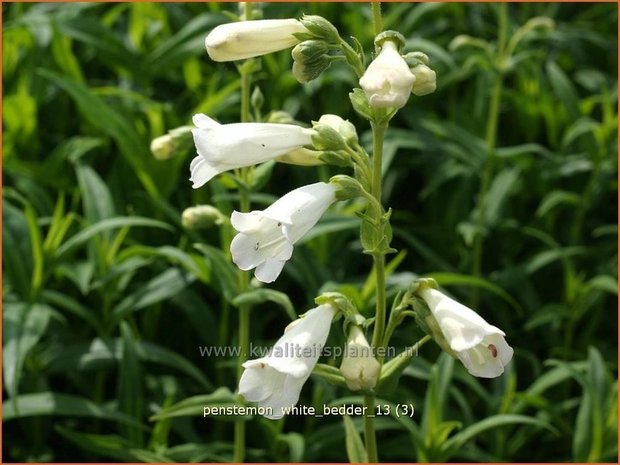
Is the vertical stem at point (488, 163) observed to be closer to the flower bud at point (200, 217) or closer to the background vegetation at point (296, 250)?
the background vegetation at point (296, 250)

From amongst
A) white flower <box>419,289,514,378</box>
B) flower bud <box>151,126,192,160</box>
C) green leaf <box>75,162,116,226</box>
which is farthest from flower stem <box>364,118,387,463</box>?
green leaf <box>75,162,116,226</box>

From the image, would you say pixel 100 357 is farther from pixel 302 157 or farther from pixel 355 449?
pixel 302 157

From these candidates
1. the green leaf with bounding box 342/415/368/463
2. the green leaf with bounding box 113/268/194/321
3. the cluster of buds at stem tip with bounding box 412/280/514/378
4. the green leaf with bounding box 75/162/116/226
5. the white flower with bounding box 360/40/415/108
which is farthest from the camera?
the green leaf with bounding box 75/162/116/226

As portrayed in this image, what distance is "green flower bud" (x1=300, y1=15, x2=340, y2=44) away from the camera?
1771mm

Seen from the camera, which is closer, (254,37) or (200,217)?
(254,37)

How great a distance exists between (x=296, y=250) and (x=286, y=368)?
1.29 m

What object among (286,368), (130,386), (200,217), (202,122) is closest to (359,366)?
(286,368)

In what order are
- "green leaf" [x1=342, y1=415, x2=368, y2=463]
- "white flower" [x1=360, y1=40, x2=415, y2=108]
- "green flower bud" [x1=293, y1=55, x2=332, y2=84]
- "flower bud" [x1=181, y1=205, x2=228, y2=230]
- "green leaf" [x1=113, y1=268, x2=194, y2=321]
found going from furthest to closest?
1. "green leaf" [x1=113, y1=268, x2=194, y2=321]
2. "flower bud" [x1=181, y1=205, x2=228, y2=230]
3. "green leaf" [x1=342, y1=415, x2=368, y2=463]
4. "green flower bud" [x1=293, y1=55, x2=332, y2=84]
5. "white flower" [x1=360, y1=40, x2=415, y2=108]

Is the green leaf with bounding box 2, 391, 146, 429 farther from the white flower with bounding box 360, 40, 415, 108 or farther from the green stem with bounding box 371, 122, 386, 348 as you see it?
the white flower with bounding box 360, 40, 415, 108

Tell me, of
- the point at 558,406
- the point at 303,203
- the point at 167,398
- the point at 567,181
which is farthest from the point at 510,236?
the point at 303,203

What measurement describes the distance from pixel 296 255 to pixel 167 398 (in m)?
0.57

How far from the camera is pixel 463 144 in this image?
3469mm

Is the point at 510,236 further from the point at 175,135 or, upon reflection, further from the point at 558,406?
the point at 175,135

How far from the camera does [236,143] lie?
1.74 m
